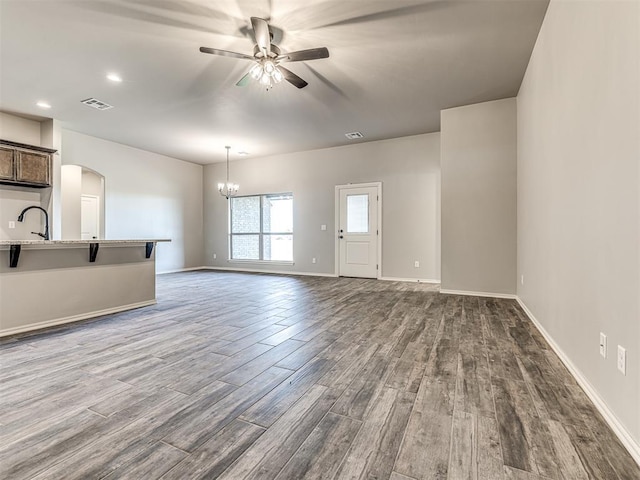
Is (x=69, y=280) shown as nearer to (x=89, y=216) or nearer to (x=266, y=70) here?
(x=266, y=70)

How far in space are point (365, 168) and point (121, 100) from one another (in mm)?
4495

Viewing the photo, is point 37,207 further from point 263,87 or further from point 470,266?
point 470,266

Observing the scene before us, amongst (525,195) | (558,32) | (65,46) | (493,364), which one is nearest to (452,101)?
(525,195)

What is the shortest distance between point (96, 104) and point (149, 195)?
2948mm

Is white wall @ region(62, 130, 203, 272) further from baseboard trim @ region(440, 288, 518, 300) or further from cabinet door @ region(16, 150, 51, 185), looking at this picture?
baseboard trim @ region(440, 288, 518, 300)

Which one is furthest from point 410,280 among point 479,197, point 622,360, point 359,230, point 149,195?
point 149,195

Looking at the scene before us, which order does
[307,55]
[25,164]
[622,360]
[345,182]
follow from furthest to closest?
[345,182]
[25,164]
[307,55]
[622,360]

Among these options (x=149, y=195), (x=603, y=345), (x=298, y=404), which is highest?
(x=149, y=195)

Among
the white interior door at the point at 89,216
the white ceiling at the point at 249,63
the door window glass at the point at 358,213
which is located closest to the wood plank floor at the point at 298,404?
the white ceiling at the point at 249,63

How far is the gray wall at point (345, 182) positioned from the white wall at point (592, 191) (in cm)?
298

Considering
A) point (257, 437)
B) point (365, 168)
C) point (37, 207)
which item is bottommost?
point (257, 437)

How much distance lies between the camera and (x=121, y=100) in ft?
14.8

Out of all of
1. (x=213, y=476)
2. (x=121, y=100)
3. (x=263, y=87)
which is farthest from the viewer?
(x=121, y=100)

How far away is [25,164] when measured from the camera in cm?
491
